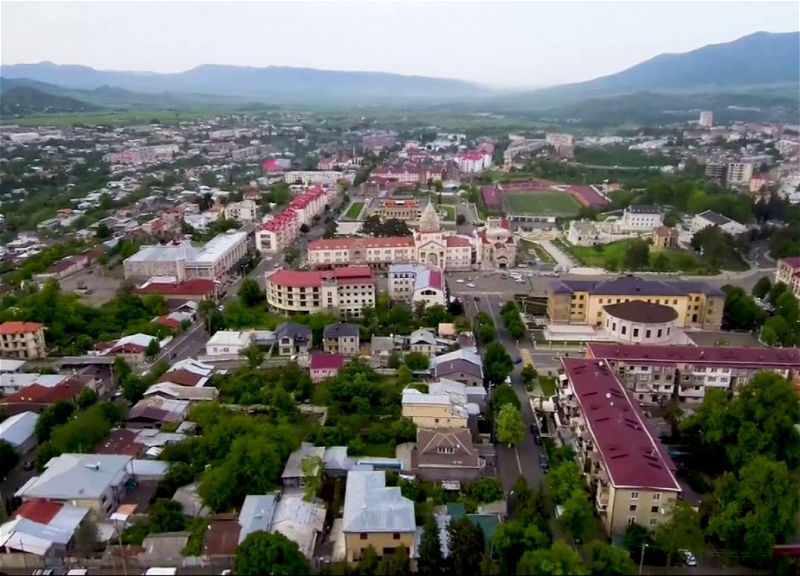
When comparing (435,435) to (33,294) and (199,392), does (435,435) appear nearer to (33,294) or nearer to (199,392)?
(199,392)

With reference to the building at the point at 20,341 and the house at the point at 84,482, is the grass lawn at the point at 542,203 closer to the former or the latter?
the building at the point at 20,341

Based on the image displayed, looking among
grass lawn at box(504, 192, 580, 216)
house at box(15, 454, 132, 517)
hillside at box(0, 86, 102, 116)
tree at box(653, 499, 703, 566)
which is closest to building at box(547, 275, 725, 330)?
tree at box(653, 499, 703, 566)

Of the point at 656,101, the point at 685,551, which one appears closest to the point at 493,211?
the point at 685,551

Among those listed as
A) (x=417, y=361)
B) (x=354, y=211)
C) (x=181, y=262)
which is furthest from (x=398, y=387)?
(x=354, y=211)

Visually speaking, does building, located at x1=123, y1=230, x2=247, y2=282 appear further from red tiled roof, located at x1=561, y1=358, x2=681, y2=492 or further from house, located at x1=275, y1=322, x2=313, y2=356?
red tiled roof, located at x1=561, y1=358, x2=681, y2=492

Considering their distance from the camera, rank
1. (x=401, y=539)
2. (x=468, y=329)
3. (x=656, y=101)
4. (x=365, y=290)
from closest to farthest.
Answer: (x=401, y=539), (x=468, y=329), (x=365, y=290), (x=656, y=101)

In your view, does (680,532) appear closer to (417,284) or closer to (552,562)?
(552,562)
